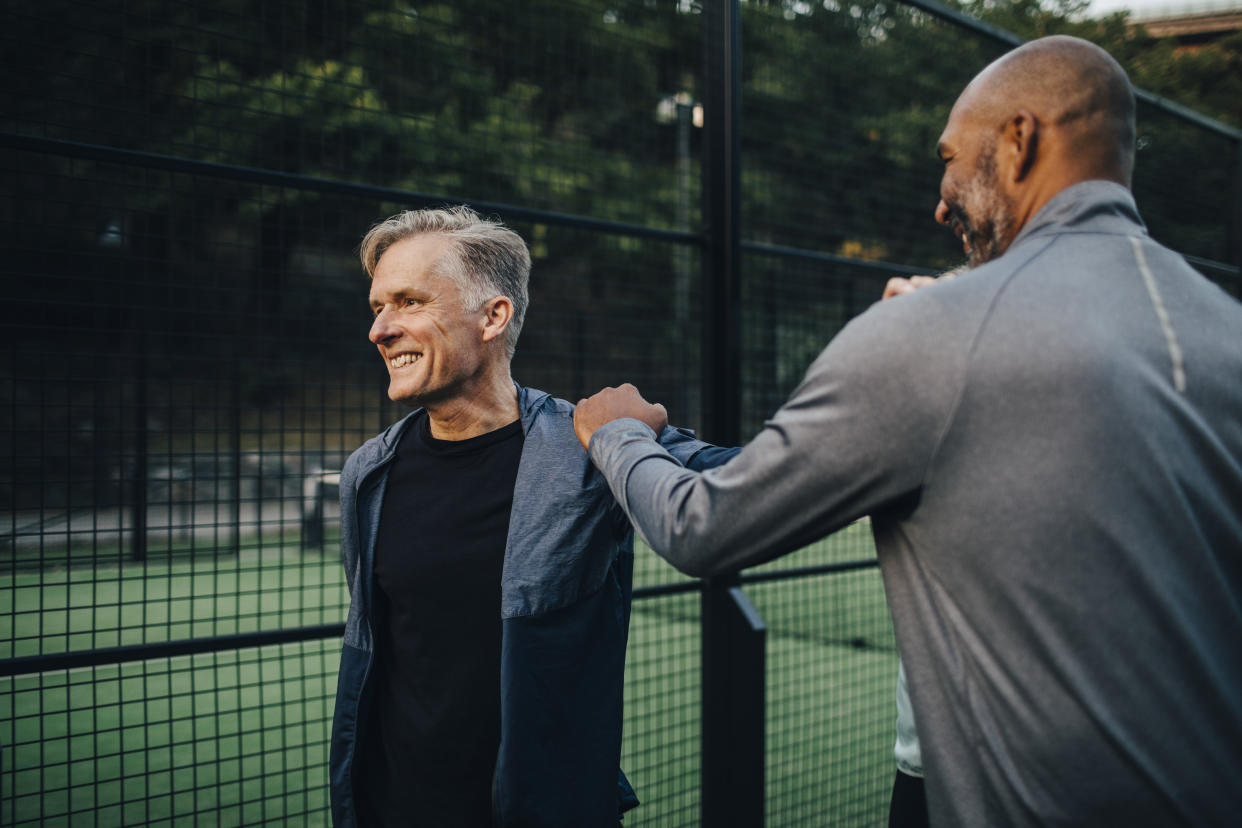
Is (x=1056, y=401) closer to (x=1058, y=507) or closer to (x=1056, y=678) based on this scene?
(x=1058, y=507)

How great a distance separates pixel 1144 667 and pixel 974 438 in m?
0.34

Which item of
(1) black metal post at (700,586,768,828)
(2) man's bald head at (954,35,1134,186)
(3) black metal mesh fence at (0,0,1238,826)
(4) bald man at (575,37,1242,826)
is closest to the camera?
(4) bald man at (575,37,1242,826)

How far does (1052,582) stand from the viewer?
108cm

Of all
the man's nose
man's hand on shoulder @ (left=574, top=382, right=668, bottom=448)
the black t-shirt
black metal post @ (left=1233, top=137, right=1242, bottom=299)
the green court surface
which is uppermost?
black metal post @ (left=1233, top=137, right=1242, bottom=299)

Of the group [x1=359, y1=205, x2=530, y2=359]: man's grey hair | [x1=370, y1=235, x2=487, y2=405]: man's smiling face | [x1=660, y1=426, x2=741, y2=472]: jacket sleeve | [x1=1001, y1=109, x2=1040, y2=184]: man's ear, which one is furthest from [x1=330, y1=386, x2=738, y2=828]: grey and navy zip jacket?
[x1=1001, y1=109, x2=1040, y2=184]: man's ear

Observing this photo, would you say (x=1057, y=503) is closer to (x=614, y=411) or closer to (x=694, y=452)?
(x=614, y=411)

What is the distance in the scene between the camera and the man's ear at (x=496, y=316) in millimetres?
2152

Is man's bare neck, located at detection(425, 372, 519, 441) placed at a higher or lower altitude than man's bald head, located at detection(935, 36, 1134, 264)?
lower

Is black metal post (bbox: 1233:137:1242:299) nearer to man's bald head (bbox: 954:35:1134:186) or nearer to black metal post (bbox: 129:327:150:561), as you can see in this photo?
man's bald head (bbox: 954:35:1134:186)

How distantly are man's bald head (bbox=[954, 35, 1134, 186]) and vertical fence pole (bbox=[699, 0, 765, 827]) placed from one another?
193 centimetres

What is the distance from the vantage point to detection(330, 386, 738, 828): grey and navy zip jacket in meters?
1.83

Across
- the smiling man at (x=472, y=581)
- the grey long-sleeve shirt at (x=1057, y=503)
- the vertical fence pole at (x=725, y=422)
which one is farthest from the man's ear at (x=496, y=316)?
the vertical fence pole at (x=725, y=422)

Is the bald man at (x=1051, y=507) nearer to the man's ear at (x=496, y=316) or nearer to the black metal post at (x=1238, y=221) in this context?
the man's ear at (x=496, y=316)

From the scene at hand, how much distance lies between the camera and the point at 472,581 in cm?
199
